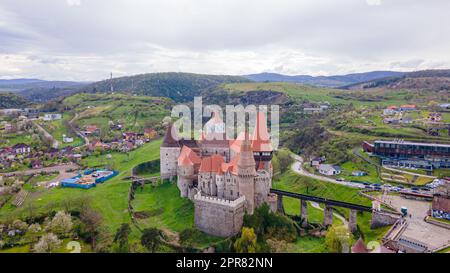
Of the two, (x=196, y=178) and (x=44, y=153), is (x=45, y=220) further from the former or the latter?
(x=44, y=153)

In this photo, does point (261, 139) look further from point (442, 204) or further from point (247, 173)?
point (442, 204)

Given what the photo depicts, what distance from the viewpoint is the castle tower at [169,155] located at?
6025cm

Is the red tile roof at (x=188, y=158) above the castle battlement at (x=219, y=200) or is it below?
above

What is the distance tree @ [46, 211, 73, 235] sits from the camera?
155 feet

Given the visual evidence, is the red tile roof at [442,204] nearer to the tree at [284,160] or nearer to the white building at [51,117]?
the tree at [284,160]

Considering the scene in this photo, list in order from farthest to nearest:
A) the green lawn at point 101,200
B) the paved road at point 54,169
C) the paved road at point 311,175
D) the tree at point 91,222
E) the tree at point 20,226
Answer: the paved road at point 54,169 → the paved road at point 311,175 → the green lawn at point 101,200 → the tree at point 20,226 → the tree at point 91,222

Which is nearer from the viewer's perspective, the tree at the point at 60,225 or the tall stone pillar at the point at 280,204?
the tree at the point at 60,225

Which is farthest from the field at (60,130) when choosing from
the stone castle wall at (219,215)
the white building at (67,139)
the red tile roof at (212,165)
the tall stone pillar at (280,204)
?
the tall stone pillar at (280,204)

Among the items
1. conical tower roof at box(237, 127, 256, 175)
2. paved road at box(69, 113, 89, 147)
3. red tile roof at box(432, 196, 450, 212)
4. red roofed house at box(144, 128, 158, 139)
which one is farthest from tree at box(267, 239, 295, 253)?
paved road at box(69, 113, 89, 147)

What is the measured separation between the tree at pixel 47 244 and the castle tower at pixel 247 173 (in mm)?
25610

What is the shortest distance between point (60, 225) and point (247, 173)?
28.2 meters

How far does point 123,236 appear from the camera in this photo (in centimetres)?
4472
